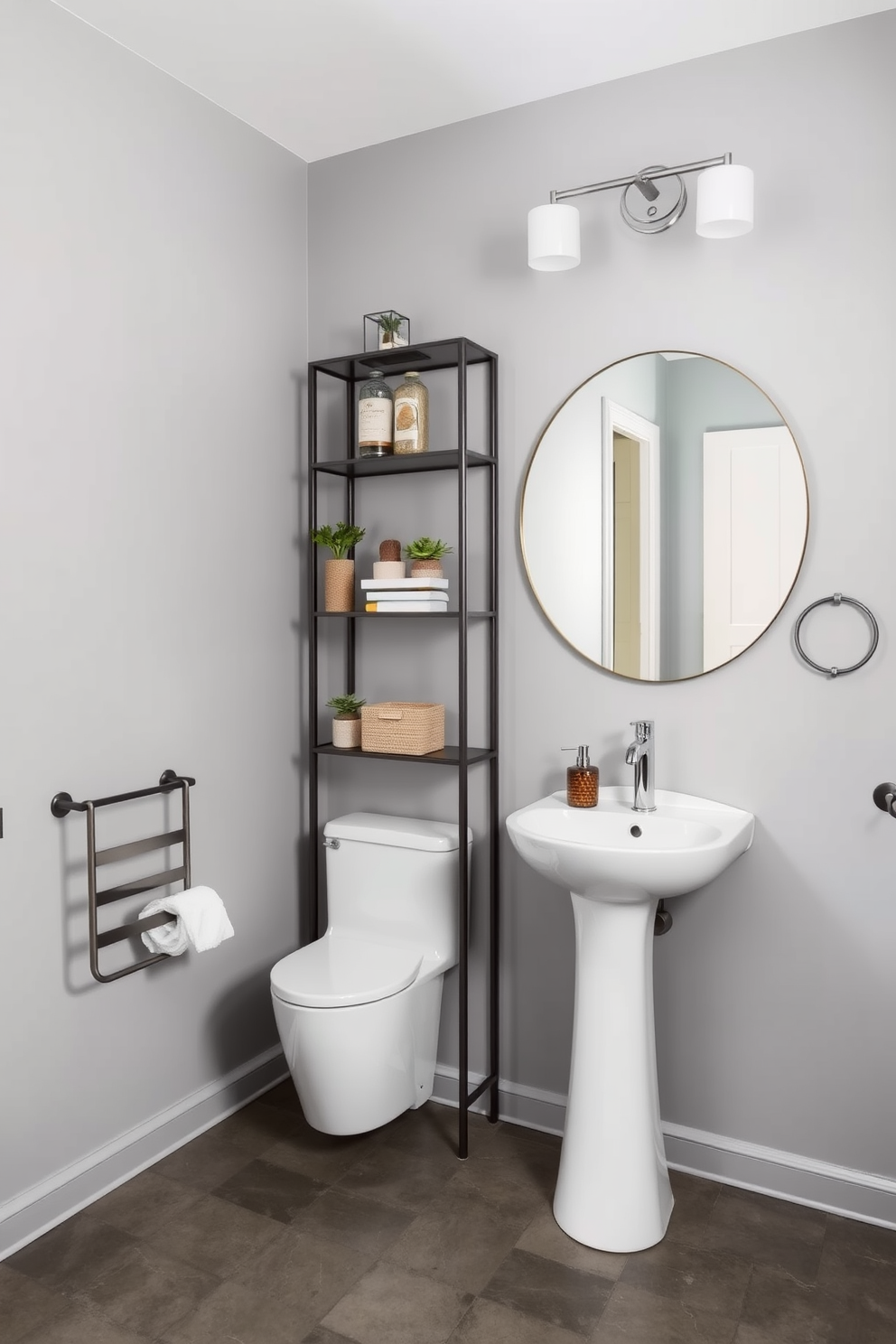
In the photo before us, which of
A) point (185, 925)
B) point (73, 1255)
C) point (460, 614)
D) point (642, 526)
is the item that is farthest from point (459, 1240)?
point (642, 526)

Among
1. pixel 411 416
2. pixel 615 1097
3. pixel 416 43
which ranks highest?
pixel 416 43

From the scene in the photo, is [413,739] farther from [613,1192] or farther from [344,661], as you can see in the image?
[613,1192]

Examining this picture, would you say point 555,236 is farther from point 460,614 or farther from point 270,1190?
point 270,1190

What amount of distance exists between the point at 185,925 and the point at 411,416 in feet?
4.35

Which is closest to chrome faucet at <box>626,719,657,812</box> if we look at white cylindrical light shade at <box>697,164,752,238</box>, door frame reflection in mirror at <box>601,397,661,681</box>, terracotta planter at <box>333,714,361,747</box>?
door frame reflection in mirror at <box>601,397,661,681</box>

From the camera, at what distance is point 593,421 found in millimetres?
2322

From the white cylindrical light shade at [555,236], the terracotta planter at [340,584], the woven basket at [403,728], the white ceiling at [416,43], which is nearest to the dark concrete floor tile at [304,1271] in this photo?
the woven basket at [403,728]

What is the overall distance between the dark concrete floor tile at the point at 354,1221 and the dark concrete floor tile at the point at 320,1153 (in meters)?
0.09

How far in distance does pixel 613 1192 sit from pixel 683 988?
485 mm

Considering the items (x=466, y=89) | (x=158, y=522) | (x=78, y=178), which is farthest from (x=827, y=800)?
(x=78, y=178)

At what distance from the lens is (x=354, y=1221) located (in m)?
2.04

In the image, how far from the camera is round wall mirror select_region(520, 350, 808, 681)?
2119mm

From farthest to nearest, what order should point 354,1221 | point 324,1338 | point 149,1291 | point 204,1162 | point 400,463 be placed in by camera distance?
1. point 400,463
2. point 204,1162
3. point 354,1221
4. point 149,1291
5. point 324,1338

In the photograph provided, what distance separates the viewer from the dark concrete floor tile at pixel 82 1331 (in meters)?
1.69
